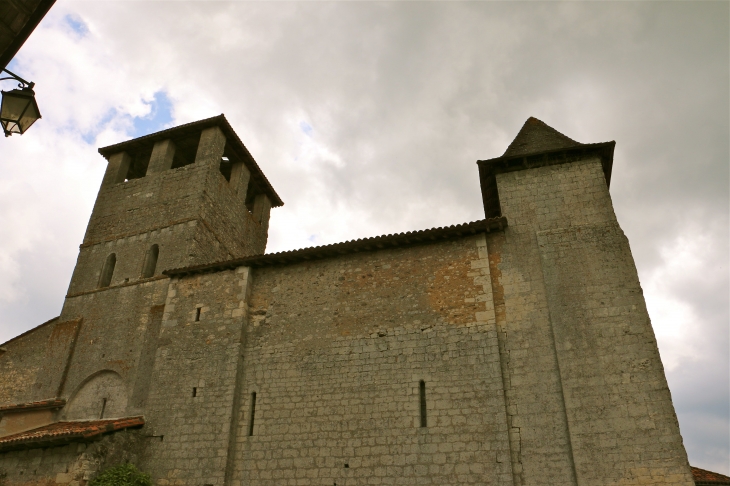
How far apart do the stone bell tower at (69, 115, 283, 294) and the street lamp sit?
933cm

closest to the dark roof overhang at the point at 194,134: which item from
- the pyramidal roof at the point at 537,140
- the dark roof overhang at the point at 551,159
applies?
the dark roof overhang at the point at 551,159

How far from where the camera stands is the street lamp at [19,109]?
4.96 meters

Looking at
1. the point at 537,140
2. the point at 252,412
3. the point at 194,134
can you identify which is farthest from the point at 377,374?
the point at 194,134

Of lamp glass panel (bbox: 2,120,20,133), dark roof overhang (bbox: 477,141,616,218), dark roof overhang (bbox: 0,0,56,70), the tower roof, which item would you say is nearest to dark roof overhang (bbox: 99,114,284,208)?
the tower roof

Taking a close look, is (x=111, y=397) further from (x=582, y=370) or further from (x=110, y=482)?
(x=582, y=370)

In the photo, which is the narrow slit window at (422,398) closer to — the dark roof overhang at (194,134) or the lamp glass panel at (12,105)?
the lamp glass panel at (12,105)

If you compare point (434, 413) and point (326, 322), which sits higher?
point (326, 322)

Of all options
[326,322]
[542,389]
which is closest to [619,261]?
[542,389]

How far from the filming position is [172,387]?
1179 cm

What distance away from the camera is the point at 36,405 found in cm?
1272

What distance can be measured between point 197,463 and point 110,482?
1615mm

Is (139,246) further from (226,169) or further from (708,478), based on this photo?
(708,478)

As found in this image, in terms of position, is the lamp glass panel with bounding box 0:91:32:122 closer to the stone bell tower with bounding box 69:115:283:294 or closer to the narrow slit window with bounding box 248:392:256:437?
the narrow slit window with bounding box 248:392:256:437

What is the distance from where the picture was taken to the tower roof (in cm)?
1200
